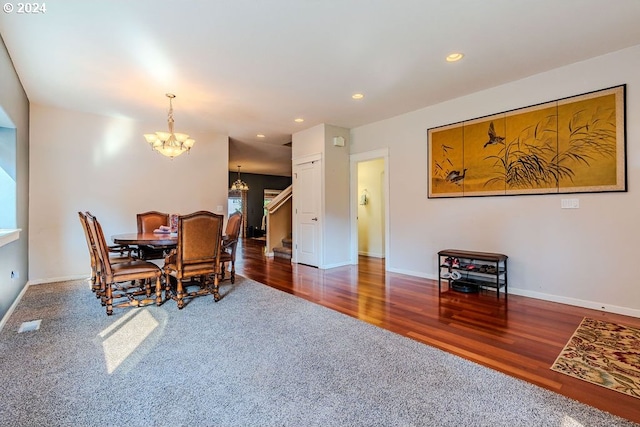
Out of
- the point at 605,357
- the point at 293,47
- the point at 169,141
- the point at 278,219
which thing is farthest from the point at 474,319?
the point at 278,219

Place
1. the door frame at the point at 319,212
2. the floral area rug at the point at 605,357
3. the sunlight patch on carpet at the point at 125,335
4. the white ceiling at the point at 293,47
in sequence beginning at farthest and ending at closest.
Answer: the door frame at the point at 319,212 → the white ceiling at the point at 293,47 → the sunlight patch on carpet at the point at 125,335 → the floral area rug at the point at 605,357

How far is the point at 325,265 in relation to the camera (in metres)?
5.47

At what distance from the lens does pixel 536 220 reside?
141 inches

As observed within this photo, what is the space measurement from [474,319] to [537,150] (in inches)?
85.5

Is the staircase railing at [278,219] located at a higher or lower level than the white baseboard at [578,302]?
higher

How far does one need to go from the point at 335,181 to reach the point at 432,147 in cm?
182

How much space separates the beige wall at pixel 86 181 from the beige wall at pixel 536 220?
4.06m

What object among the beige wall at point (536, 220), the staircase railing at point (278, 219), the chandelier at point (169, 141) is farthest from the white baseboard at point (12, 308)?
the beige wall at point (536, 220)

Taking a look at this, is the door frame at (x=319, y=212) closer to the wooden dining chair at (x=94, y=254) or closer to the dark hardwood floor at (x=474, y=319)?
the dark hardwood floor at (x=474, y=319)

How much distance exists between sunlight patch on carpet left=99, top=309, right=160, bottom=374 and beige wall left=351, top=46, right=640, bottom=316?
12.1 ft

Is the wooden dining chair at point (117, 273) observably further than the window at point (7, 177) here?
No

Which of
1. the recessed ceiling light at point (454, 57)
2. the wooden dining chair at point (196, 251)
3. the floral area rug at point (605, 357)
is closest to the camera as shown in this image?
the floral area rug at point (605, 357)

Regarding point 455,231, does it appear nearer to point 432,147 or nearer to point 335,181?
point 432,147

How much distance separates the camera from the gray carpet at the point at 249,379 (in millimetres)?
1527
